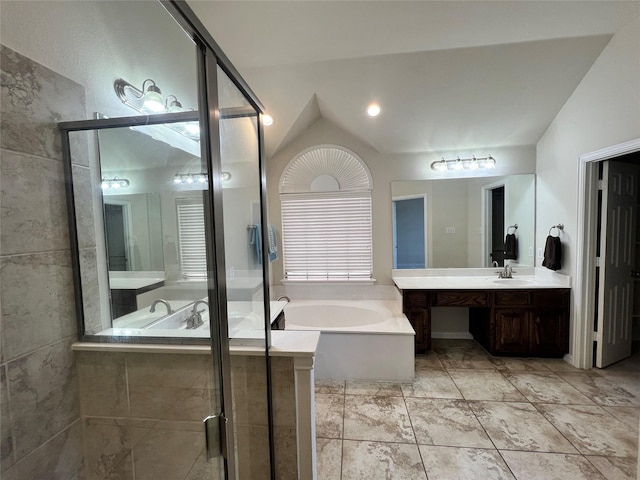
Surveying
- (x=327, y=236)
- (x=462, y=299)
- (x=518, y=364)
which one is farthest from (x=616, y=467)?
(x=327, y=236)

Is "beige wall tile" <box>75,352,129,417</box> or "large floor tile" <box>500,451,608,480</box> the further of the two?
"large floor tile" <box>500,451,608,480</box>

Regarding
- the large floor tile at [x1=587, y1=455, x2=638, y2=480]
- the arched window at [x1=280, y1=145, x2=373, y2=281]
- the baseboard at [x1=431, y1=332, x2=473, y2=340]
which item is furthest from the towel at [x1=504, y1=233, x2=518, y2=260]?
the large floor tile at [x1=587, y1=455, x2=638, y2=480]

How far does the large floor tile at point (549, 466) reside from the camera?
1527mm

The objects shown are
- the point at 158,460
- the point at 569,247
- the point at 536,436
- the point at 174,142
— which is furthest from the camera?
the point at 569,247

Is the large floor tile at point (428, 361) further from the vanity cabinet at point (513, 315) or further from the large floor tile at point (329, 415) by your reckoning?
the large floor tile at point (329, 415)

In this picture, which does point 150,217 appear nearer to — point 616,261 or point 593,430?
point 593,430

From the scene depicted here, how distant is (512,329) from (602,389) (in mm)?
→ 734

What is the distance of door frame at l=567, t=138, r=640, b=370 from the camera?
2.47 metres

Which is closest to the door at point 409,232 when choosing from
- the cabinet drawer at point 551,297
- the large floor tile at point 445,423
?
the cabinet drawer at point 551,297

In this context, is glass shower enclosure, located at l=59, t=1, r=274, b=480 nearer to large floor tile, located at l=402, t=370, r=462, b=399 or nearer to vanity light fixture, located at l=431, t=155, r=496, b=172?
large floor tile, located at l=402, t=370, r=462, b=399

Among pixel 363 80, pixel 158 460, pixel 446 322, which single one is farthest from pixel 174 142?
pixel 446 322

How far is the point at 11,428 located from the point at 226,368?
28.1 inches

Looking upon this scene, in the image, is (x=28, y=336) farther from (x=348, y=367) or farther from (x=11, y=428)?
(x=348, y=367)

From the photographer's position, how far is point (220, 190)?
1.08 metres
